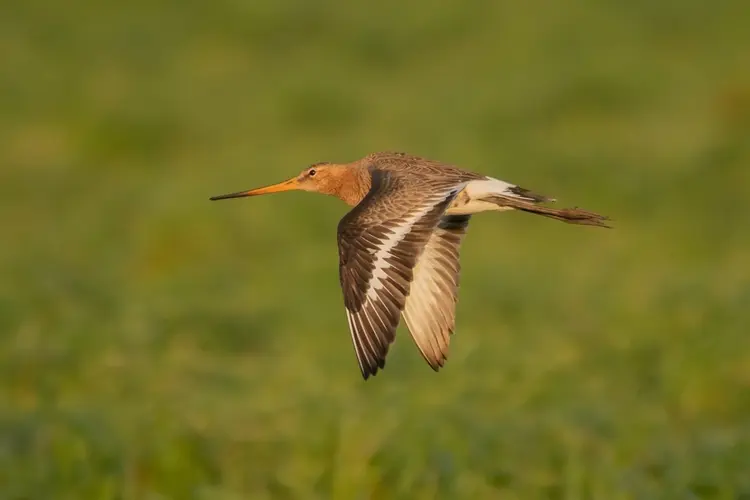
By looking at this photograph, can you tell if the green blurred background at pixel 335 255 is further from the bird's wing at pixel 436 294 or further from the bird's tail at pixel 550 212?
the bird's tail at pixel 550 212

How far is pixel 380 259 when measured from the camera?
544 centimetres

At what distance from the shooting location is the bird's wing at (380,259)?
530 centimetres

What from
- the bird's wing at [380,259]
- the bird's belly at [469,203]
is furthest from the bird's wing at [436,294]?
the bird's wing at [380,259]

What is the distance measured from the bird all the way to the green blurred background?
641 millimetres

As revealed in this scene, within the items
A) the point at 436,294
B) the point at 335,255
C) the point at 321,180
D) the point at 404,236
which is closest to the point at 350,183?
the point at 321,180

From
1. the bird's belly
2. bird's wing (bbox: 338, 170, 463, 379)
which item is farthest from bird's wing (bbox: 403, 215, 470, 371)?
bird's wing (bbox: 338, 170, 463, 379)

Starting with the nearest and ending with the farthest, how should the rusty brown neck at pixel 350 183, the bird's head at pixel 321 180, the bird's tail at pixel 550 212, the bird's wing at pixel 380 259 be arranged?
the bird's wing at pixel 380 259
the bird's tail at pixel 550 212
the rusty brown neck at pixel 350 183
the bird's head at pixel 321 180

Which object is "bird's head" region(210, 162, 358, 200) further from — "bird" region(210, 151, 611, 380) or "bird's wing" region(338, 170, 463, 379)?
"bird's wing" region(338, 170, 463, 379)

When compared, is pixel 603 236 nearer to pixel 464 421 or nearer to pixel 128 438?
pixel 464 421

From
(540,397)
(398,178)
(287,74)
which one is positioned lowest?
(287,74)

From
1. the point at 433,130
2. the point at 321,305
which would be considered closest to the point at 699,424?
the point at 321,305

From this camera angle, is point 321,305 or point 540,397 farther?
point 321,305

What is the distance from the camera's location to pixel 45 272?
979 cm

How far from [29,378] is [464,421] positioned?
91.6 inches
